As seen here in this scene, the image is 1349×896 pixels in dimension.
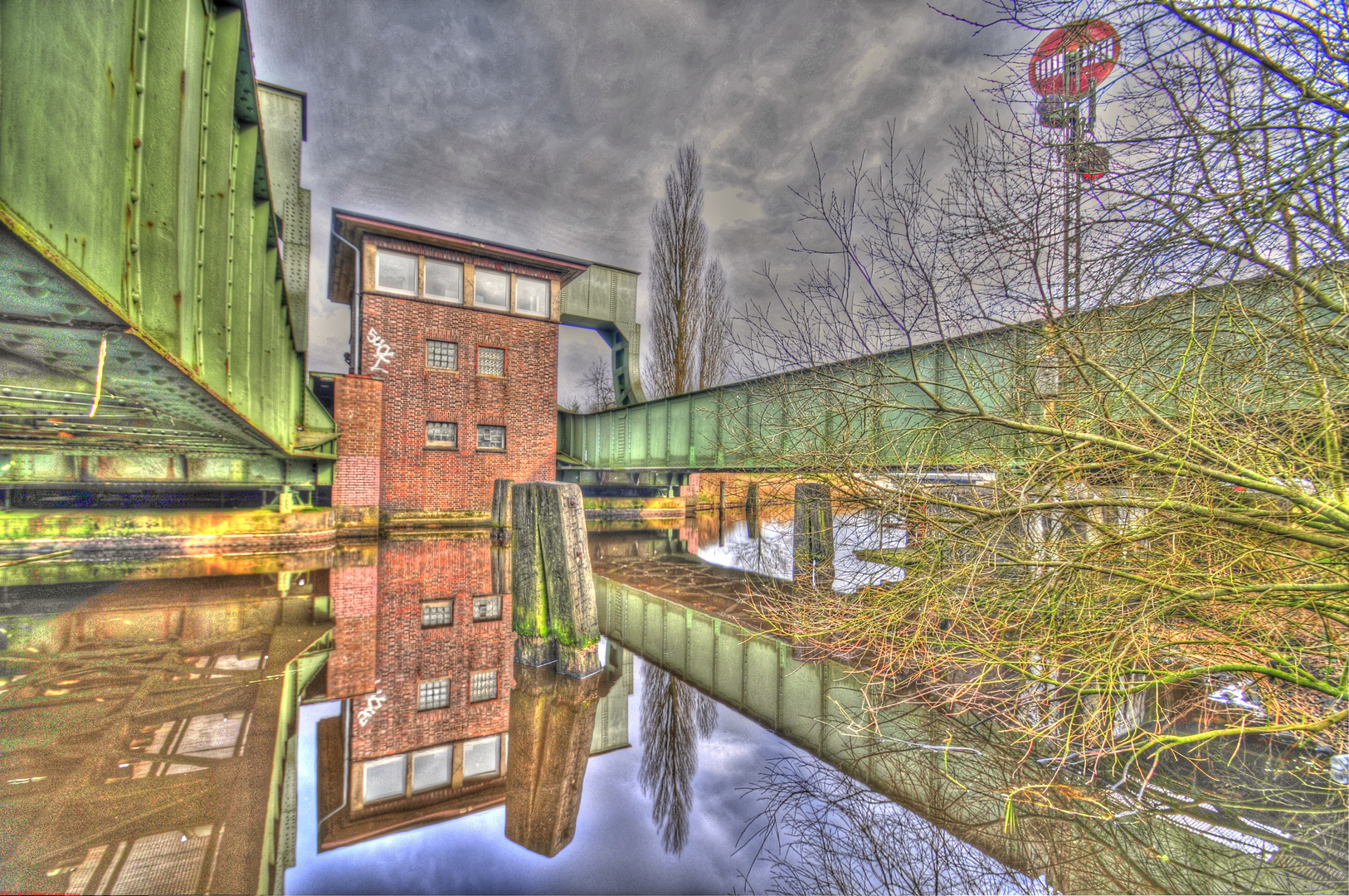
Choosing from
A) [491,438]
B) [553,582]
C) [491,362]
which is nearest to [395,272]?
[491,362]

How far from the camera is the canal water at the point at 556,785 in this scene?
2.08m

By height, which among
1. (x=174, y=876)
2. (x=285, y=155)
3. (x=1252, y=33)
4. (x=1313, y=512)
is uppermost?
(x=285, y=155)

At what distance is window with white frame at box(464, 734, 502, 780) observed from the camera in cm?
301

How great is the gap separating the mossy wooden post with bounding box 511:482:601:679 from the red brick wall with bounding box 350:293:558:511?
8.62 meters

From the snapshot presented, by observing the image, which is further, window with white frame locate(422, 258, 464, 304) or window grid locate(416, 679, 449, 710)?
window with white frame locate(422, 258, 464, 304)

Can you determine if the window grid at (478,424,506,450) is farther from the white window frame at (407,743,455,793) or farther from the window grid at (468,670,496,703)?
the white window frame at (407,743,455,793)

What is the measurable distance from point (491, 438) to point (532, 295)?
4806mm

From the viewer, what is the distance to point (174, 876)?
195 centimetres

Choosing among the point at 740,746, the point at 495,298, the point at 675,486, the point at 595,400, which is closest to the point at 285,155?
the point at 495,298

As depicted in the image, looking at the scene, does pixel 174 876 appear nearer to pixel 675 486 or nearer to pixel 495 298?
pixel 495 298

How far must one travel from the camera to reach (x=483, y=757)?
10.3ft

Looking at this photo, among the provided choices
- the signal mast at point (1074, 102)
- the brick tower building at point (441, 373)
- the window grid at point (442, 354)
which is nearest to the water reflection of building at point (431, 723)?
the signal mast at point (1074, 102)

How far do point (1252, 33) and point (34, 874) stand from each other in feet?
21.0

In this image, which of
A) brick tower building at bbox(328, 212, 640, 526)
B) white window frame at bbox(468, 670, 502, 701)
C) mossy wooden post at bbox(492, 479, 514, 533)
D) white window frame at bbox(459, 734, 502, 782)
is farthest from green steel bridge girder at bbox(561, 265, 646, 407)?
white window frame at bbox(459, 734, 502, 782)
